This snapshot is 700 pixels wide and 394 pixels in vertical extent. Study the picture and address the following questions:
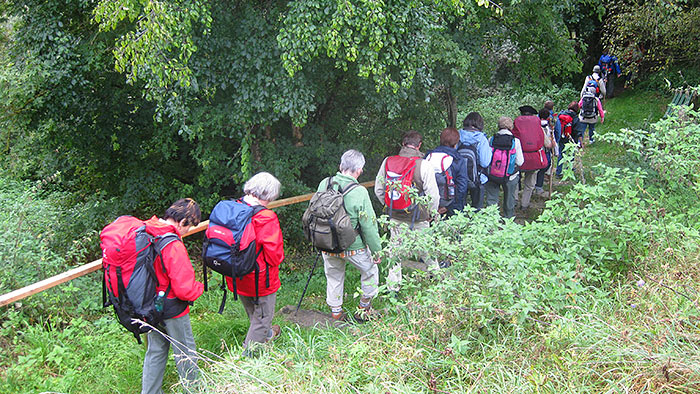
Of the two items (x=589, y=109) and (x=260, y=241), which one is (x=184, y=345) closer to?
(x=260, y=241)

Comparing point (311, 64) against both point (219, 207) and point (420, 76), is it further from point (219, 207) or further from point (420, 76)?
point (219, 207)

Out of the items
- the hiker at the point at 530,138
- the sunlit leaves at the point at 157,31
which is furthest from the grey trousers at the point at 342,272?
the hiker at the point at 530,138

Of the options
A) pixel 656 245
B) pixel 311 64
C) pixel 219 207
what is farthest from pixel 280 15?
pixel 656 245

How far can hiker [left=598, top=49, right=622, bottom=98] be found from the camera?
15282 mm

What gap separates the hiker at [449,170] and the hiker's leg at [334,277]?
146 centimetres

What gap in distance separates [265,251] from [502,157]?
13.3ft

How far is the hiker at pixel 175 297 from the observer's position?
3578 millimetres

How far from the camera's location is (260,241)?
13.4 feet

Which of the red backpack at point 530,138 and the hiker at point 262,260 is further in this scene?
the red backpack at point 530,138

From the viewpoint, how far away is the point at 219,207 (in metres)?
4.13

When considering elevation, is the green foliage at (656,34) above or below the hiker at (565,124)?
above

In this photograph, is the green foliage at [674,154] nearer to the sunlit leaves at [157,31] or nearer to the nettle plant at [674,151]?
the nettle plant at [674,151]

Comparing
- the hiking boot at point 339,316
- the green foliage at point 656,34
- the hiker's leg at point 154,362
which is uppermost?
the green foliage at point 656,34

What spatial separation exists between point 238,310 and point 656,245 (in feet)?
13.4
